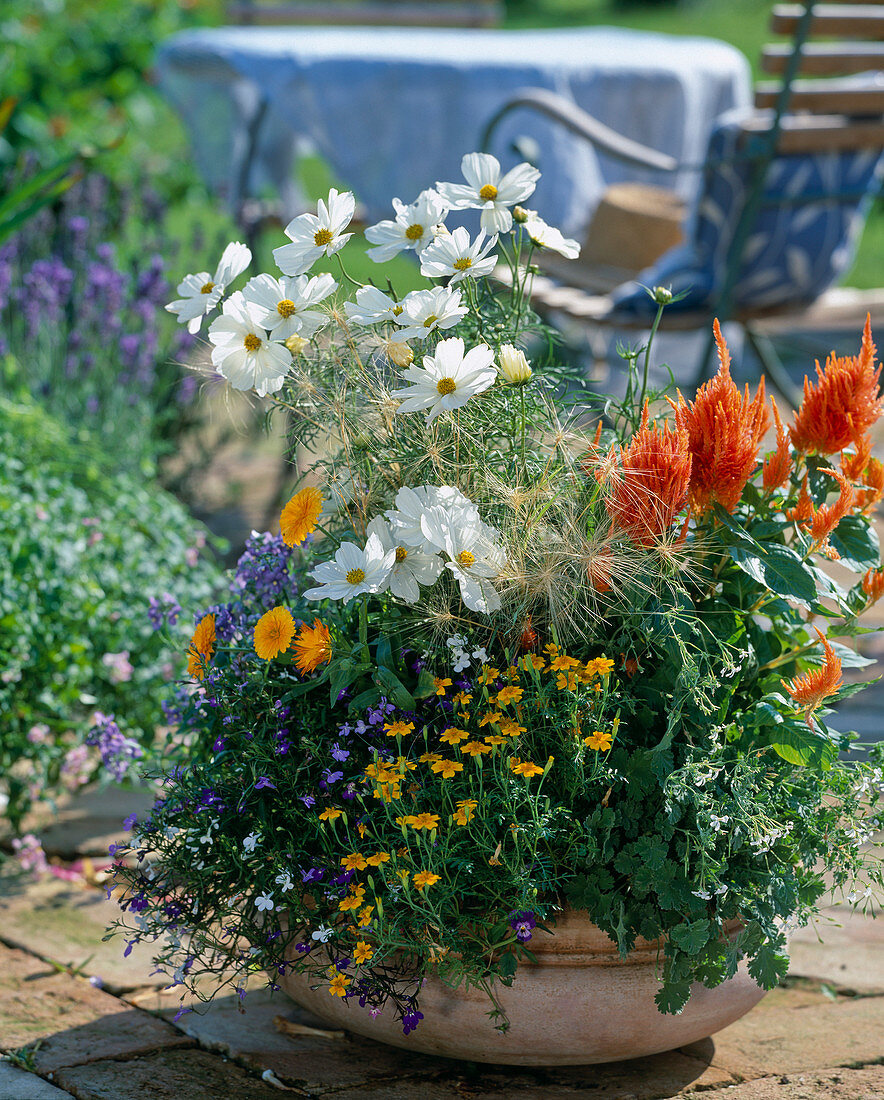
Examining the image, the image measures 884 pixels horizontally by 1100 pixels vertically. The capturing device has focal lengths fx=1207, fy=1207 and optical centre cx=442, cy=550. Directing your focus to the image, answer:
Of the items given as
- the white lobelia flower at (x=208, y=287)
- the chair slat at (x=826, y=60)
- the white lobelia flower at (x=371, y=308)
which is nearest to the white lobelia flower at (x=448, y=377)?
the white lobelia flower at (x=371, y=308)

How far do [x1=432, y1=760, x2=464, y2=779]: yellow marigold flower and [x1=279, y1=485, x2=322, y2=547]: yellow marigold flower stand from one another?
364 mm

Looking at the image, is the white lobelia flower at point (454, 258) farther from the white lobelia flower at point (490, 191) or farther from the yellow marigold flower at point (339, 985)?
the yellow marigold flower at point (339, 985)

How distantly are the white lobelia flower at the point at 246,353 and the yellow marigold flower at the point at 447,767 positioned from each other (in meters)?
0.53

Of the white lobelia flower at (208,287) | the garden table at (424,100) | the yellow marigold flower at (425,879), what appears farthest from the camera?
the garden table at (424,100)

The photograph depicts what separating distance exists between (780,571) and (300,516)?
2.13ft

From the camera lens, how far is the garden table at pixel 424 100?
448cm

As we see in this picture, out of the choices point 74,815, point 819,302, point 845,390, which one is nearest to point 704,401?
point 845,390

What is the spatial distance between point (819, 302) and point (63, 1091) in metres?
3.08

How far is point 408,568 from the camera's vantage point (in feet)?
5.08

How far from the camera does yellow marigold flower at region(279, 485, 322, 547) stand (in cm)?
166

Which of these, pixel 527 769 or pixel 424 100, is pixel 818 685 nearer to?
pixel 527 769

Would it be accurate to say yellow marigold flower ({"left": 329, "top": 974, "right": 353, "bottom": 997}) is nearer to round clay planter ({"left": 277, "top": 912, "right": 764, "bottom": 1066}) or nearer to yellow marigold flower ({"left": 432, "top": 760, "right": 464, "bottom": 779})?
round clay planter ({"left": 277, "top": 912, "right": 764, "bottom": 1066})

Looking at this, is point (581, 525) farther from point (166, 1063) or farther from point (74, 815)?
point (74, 815)

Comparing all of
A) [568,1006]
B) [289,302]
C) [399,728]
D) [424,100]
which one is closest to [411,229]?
[289,302]
